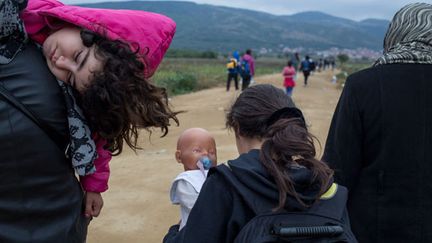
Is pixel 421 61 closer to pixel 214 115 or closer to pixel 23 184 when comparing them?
pixel 23 184

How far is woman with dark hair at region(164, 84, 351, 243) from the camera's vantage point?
170cm

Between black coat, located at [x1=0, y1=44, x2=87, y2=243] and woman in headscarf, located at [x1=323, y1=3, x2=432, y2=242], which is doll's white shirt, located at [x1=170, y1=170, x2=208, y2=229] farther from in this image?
black coat, located at [x1=0, y1=44, x2=87, y2=243]

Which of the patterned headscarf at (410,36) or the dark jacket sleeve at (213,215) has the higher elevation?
the patterned headscarf at (410,36)

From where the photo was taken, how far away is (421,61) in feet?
8.24

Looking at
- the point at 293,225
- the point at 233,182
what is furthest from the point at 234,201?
the point at 293,225

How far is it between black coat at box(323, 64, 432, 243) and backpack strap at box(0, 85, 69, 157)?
1.31 meters

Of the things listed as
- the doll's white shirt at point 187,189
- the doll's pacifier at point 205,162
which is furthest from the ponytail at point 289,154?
the doll's pacifier at point 205,162

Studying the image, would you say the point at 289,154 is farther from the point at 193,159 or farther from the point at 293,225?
the point at 193,159

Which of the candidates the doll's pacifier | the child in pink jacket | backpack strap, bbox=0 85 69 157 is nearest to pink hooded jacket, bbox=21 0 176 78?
the child in pink jacket

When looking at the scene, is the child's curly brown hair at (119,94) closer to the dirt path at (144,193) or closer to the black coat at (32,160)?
the black coat at (32,160)

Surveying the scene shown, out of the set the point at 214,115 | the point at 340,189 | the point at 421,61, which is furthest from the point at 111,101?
the point at 214,115

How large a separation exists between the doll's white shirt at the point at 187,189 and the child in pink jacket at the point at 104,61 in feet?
2.52

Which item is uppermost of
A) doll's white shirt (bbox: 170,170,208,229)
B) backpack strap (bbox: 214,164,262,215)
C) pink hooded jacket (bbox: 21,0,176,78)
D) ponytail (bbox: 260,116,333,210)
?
pink hooded jacket (bbox: 21,0,176,78)

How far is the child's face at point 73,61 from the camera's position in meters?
1.77
